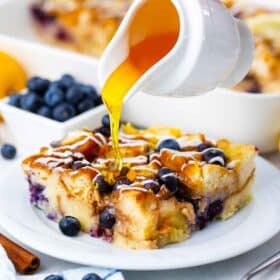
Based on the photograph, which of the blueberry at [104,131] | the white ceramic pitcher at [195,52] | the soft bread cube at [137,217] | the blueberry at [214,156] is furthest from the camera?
the blueberry at [104,131]

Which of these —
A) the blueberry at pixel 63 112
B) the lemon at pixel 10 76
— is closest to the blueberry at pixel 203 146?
the blueberry at pixel 63 112

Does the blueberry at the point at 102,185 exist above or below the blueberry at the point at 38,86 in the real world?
above

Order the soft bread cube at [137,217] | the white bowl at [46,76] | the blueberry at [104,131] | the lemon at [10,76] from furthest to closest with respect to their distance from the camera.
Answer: the lemon at [10,76] → the white bowl at [46,76] → the blueberry at [104,131] → the soft bread cube at [137,217]

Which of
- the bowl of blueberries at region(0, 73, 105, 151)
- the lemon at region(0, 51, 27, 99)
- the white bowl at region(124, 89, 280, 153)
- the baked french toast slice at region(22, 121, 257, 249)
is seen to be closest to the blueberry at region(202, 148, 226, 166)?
the baked french toast slice at region(22, 121, 257, 249)

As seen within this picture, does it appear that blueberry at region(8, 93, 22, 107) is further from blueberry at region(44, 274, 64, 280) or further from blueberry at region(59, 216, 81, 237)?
blueberry at region(44, 274, 64, 280)

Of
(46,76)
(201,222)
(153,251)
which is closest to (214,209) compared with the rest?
(201,222)

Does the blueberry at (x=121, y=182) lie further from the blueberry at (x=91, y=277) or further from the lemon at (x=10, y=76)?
the lemon at (x=10, y=76)
